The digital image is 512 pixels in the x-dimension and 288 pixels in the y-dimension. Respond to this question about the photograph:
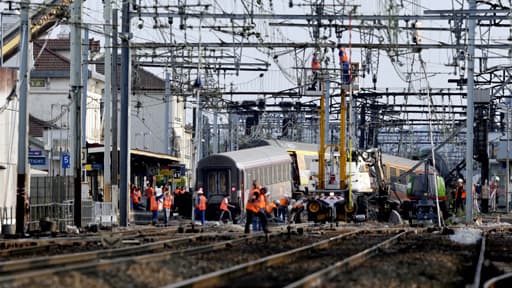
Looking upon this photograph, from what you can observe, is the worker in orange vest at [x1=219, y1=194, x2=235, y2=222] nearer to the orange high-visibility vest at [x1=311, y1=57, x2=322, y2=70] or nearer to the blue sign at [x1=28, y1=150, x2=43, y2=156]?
the orange high-visibility vest at [x1=311, y1=57, x2=322, y2=70]

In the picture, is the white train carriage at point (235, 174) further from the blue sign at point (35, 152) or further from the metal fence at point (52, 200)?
the metal fence at point (52, 200)

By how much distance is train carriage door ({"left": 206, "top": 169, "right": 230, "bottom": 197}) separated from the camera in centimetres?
4644

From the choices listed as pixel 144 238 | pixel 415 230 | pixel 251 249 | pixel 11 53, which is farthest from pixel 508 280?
pixel 11 53

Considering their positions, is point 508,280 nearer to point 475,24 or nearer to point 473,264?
point 473,264

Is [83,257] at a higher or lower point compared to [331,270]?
higher

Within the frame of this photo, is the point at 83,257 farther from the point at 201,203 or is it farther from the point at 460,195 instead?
the point at 460,195

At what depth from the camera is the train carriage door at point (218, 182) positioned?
46.4m

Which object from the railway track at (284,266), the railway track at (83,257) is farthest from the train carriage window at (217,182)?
the railway track at (83,257)

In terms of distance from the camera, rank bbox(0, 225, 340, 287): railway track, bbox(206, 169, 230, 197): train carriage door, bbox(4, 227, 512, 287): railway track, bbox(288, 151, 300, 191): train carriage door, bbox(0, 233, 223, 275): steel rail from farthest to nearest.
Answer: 1. bbox(288, 151, 300, 191): train carriage door
2. bbox(206, 169, 230, 197): train carriage door
3. bbox(0, 233, 223, 275): steel rail
4. bbox(4, 227, 512, 287): railway track
5. bbox(0, 225, 340, 287): railway track

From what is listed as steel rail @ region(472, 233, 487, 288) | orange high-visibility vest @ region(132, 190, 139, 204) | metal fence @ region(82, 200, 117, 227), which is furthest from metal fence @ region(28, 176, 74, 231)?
steel rail @ region(472, 233, 487, 288)

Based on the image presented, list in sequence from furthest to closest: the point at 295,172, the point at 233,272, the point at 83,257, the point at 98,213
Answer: the point at 295,172 < the point at 98,213 < the point at 83,257 < the point at 233,272

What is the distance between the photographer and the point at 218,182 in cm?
4672

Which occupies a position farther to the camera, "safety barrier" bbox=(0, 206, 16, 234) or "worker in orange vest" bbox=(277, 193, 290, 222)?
"worker in orange vest" bbox=(277, 193, 290, 222)

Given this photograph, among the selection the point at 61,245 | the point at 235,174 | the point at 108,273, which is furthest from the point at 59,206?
the point at 108,273
